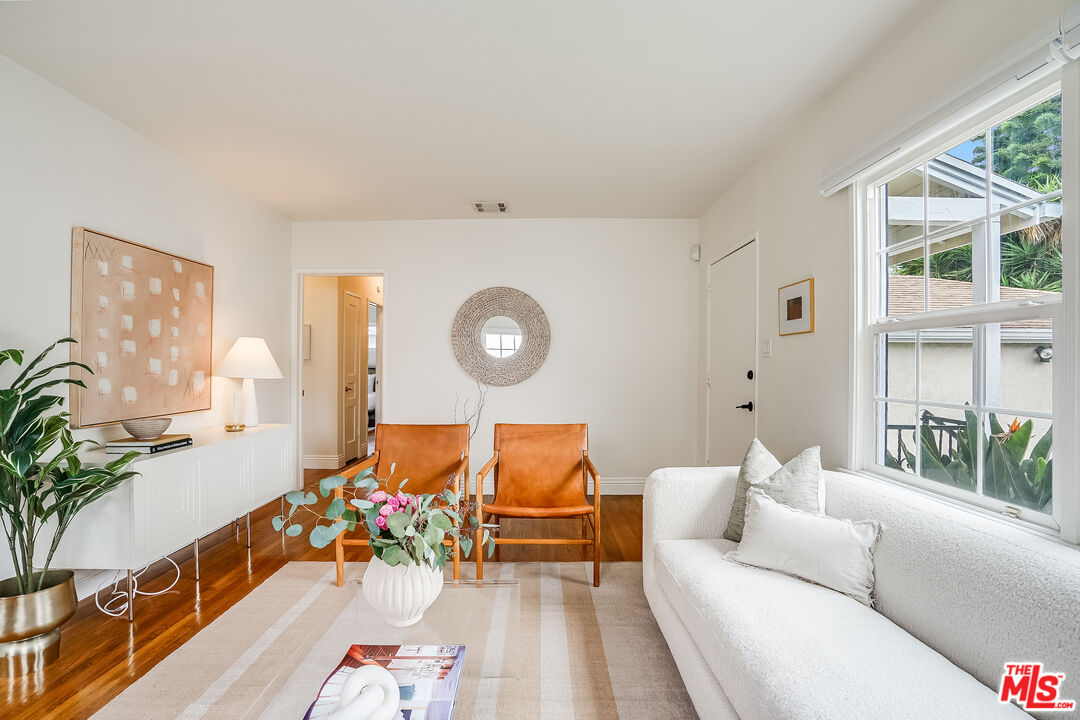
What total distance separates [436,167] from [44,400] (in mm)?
2337

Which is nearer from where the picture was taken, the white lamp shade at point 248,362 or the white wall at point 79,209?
the white wall at point 79,209

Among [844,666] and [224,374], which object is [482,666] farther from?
[224,374]

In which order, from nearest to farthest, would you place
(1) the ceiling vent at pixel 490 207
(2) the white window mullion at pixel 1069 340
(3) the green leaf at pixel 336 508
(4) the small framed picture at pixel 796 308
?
1. (2) the white window mullion at pixel 1069 340
2. (3) the green leaf at pixel 336 508
3. (4) the small framed picture at pixel 796 308
4. (1) the ceiling vent at pixel 490 207

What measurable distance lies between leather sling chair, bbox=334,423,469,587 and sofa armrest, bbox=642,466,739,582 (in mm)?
1276

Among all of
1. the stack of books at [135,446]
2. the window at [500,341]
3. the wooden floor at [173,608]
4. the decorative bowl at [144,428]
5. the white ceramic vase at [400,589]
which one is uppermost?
the window at [500,341]

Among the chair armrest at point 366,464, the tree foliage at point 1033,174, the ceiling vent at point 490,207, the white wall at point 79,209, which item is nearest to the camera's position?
the tree foliage at point 1033,174

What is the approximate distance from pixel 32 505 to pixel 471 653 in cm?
180

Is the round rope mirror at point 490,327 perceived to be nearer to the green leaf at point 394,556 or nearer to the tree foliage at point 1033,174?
the green leaf at point 394,556

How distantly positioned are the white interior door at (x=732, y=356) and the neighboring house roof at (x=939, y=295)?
3.98 feet

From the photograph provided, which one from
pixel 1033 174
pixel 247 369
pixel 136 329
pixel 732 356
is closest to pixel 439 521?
pixel 1033 174

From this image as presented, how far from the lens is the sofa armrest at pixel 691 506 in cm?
218

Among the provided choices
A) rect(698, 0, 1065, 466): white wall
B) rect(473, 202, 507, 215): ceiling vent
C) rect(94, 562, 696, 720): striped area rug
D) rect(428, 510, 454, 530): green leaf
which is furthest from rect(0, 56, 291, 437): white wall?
rect(698, 0, 1065, 466): white wall

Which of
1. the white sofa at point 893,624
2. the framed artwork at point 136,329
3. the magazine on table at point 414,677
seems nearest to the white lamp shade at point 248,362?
the framed artwork at point 136,329

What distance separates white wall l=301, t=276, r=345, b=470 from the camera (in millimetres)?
5363
